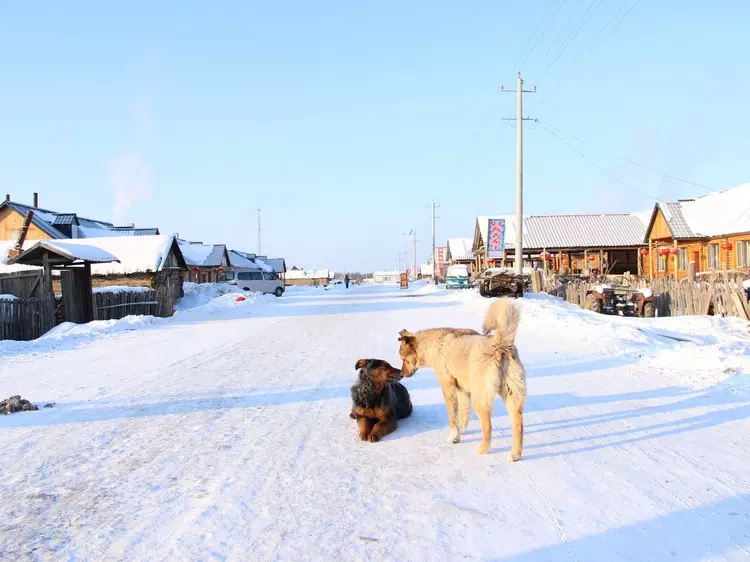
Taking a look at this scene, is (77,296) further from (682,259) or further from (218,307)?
(682,259)

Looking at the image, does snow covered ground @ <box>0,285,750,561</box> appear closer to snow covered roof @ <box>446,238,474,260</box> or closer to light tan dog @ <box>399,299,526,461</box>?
light tan dog @ <box>399,299,526,461</box>

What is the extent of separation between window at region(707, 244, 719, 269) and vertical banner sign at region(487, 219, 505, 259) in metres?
12.5

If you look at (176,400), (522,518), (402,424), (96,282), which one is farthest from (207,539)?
(96,282)

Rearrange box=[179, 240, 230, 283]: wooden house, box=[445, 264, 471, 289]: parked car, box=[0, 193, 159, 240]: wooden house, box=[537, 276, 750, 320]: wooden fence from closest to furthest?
box=[537, 276, 750, 320]: wooden fence
box=[0, 193, 159, 240]: wooden house
box=[445, 264, 471, 289]: parked car
box=[179, 240, 230, 283]: wooden house

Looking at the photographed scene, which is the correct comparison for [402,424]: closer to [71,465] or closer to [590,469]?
[590,469]

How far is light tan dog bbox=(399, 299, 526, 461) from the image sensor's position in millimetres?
4703

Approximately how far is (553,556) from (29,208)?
46.6 meters

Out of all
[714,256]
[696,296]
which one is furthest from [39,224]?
[714,256]

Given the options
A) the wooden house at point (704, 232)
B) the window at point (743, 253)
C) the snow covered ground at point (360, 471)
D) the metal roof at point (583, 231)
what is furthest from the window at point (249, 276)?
the snow covered ground at point (360, 471)

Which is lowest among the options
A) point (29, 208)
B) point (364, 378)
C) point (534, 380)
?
point (534, 380)

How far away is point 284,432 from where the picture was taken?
589cm

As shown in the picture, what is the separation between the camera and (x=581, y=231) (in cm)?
4941

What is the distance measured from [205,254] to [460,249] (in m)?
34.9

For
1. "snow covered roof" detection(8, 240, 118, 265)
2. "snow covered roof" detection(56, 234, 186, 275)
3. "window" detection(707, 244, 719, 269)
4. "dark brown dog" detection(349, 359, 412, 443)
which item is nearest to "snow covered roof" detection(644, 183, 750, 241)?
"window" detection(707, 244, 719, 269)
